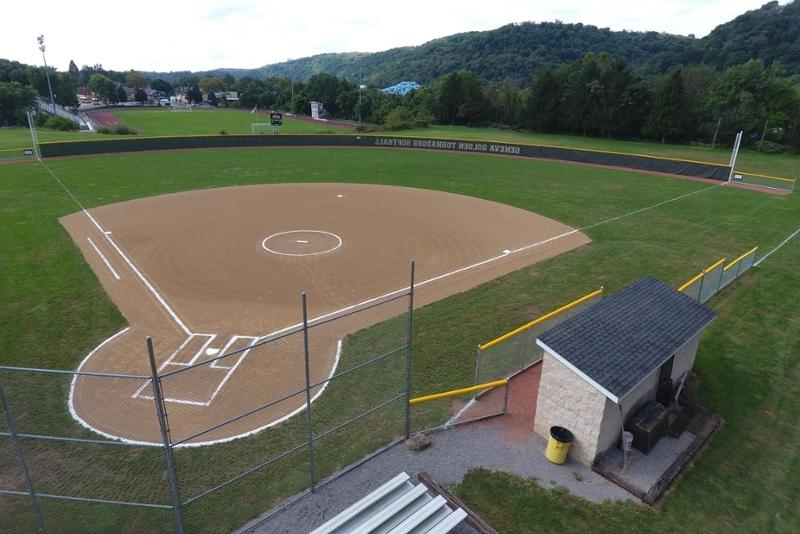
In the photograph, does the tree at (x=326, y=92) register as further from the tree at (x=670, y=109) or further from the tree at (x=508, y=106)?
the tree at (x=670, y=109)

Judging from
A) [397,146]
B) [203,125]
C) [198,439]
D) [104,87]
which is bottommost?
[198,439]

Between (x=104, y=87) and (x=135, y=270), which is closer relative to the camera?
(x=135, y=270)

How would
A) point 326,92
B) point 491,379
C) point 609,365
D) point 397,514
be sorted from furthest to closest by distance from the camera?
point 326,92 → point 491,379 → point 609,365 → point 397,514

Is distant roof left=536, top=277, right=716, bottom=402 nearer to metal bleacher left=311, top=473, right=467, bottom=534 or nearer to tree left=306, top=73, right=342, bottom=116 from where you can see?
metal bleacher left=311, top=473, right=467, bottom=534

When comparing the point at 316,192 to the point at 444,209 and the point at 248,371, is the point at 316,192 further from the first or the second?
the point at 248,371

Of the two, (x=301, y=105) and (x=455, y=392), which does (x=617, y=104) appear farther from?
(x=301, y=105)

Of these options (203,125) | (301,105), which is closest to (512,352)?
(203,125)

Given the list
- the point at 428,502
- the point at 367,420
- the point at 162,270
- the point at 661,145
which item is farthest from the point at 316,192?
the point at 661,145
